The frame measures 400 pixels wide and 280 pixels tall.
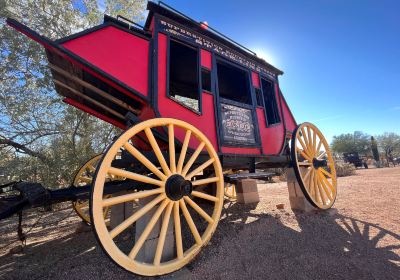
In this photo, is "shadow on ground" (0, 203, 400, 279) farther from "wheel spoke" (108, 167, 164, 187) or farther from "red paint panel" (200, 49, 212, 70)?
"red paint panel" (200, 49, 212, 70)

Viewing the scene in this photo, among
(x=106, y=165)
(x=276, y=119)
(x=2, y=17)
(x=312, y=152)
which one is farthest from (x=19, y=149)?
(x=312, y=152)

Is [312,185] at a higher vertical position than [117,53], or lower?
lower

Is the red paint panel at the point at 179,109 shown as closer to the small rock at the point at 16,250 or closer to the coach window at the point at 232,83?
the coach window at the point at 232,83

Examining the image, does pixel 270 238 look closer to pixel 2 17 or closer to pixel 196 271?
pixel 196 271

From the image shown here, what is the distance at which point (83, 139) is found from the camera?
7.60 metres

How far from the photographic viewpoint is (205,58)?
11.7 feet

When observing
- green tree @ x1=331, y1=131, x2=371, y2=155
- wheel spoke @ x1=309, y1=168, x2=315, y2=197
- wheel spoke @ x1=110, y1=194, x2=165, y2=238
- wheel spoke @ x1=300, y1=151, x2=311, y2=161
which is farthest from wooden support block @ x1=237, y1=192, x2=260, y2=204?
green tree @ x1=331, y1=131, x2=371, y2=155

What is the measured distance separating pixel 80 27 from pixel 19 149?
511cm

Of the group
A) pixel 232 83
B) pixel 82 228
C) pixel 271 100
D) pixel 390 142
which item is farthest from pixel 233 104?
pixel 390 142

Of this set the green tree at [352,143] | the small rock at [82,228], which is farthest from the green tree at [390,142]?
the small rock at [82,228]

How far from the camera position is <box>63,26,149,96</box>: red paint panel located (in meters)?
2.45

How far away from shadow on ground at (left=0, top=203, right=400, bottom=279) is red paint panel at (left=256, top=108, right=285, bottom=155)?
1324 mm

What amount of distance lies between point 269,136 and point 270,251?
2120mm

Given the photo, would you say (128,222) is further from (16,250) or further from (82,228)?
(82,228)
